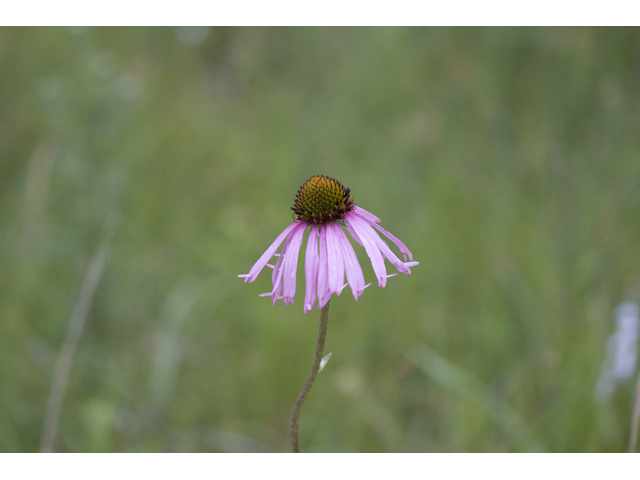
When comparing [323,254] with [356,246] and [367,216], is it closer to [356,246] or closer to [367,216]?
[367,216]

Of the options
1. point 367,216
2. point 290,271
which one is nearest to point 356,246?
point 367,216

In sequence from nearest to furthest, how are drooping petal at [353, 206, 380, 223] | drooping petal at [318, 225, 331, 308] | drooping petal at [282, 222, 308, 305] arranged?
drooping petal at [318, 225, 331, 308], drooping petal at [282, 222, 308, 305], drooping petal at [353, 206, 380, 223]

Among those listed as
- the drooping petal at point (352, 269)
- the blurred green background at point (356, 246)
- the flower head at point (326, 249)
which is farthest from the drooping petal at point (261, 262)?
the blurred green background at point (356, 246)

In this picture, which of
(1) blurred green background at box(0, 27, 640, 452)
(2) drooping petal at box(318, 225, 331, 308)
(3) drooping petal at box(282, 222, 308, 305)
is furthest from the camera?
(1) blurred green background at box(0, 27, 640, 452)

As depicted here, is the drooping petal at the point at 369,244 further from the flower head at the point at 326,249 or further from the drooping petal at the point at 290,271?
the drooping petal at the point at 290,271

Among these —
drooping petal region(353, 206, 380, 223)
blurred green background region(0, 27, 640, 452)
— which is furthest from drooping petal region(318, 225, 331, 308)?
A: blurred green background region(0, 27, 640, 452)

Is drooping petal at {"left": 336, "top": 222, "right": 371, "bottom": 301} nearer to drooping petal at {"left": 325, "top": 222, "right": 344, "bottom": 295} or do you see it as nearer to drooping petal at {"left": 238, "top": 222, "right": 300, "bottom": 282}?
drooping petal at {"left": 325, "top": 222, "right": 344, "bottom": 295}
